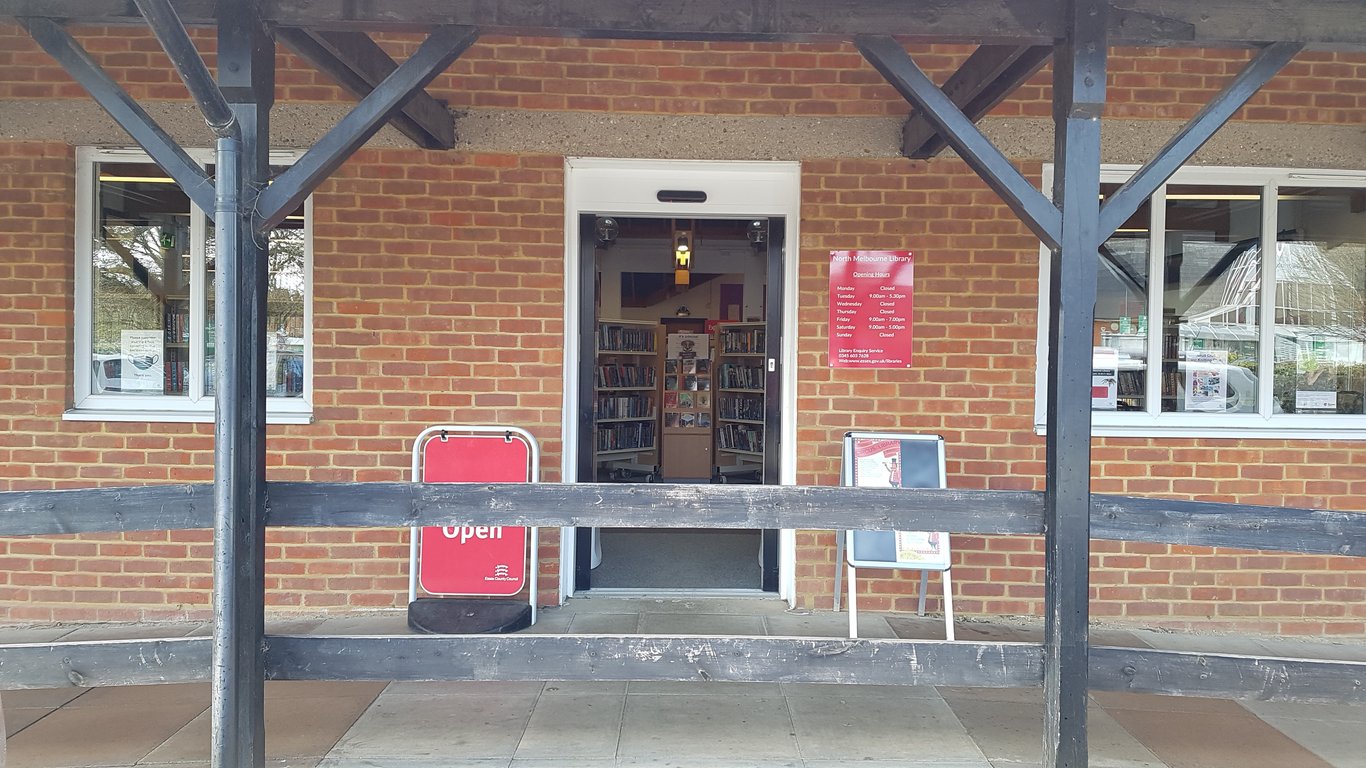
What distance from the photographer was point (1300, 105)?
4.92 metres

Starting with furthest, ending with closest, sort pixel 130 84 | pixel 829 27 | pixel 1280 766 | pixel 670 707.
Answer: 1. pixel 130 84
2. pixel 670 707
3. pixel 1280 766
4. pixel 829 27

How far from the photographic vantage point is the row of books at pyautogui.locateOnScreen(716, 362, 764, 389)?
941 cm

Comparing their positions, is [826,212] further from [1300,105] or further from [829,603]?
[1300,105]

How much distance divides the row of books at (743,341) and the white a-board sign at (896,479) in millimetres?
4550

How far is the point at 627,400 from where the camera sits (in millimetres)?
9688

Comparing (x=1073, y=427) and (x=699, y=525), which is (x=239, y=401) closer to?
(x=699, y=525)

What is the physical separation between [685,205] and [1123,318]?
2750mm

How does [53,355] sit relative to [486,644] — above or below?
above

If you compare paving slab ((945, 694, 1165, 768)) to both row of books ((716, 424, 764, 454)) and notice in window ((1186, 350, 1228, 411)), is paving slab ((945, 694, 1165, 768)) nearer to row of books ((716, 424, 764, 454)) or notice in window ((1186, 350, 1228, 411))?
notice in window ((1186, 350, 1228, 411))

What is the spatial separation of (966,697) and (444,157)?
404 centimetres

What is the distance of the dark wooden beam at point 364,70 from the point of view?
344cm

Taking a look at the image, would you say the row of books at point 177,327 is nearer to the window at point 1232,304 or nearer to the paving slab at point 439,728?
the paving slab at point 439,728

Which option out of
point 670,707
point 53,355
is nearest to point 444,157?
point 53,355

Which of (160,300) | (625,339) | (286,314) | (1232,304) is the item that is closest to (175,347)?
(160,300)
